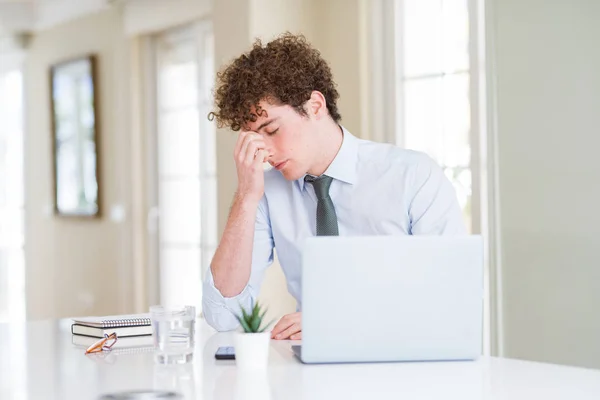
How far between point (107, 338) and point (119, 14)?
411cm

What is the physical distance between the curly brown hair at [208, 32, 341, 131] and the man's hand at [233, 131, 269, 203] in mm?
75

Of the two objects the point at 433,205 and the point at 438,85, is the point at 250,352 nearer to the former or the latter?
the point at 433,205

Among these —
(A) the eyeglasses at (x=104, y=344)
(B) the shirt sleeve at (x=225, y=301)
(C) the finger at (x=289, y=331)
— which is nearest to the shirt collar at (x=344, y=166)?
(B) the shirt sleeve at (x=225, y=301)

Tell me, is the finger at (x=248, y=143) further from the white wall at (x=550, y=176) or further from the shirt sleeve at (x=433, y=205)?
the white wall at (x=550, y=176)

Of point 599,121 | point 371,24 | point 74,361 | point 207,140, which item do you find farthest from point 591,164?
point 207,140

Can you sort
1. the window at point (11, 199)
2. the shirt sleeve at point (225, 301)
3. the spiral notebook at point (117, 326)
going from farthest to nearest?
the window at point (11, 199), the shirt sleeve at point (225, 301), the spiral notebook at point (117, 326)

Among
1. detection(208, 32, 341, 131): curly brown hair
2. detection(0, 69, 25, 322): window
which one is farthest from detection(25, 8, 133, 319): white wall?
detection(208, 32, 341, 131): curly brown hair

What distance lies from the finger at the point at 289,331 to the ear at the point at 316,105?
64cm

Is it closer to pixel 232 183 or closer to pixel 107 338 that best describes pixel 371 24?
pixel 232 183

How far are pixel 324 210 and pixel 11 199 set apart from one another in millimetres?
5460

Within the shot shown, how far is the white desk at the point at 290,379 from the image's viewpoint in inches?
58.9

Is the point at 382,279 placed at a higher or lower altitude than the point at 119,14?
lower

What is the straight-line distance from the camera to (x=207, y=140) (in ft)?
17.2

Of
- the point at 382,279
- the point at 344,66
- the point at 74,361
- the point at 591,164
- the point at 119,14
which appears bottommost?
the point at 74,361
